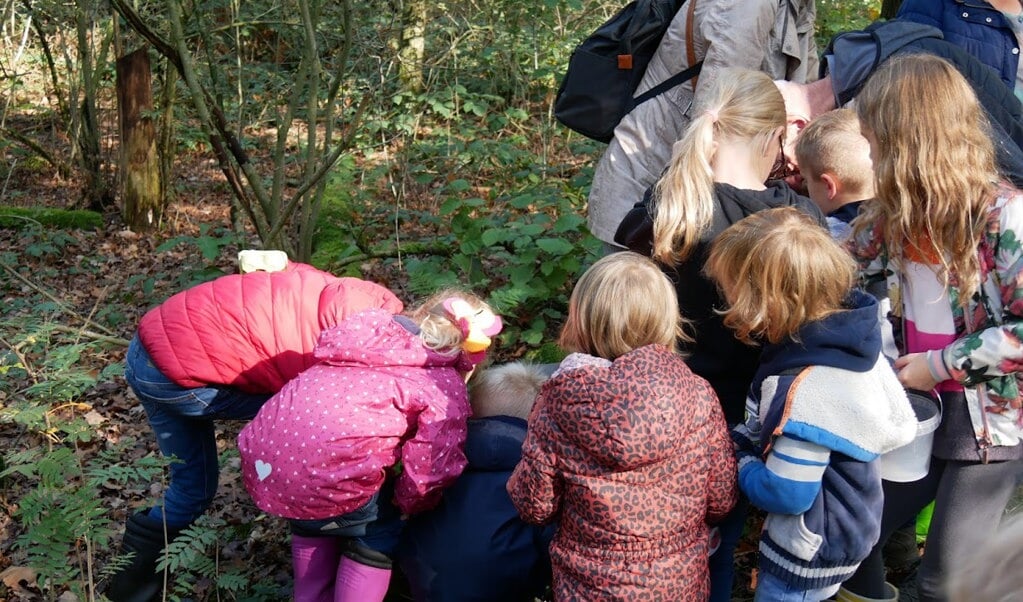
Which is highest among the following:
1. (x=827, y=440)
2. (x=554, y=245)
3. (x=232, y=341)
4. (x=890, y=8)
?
(x=890, y=8)

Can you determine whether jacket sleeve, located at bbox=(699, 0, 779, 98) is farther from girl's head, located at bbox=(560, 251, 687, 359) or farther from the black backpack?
girl's head, located at bbox=(560, 251, 687, 359)

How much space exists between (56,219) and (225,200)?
5.49 feet

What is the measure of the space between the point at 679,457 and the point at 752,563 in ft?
4.32

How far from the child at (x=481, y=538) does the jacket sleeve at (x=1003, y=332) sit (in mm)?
1341

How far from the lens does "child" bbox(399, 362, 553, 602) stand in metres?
2.91

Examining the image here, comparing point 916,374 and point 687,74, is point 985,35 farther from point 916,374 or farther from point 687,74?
point 916,374

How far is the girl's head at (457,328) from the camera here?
2.99 meters

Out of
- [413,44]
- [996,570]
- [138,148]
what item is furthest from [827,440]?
[413,44]

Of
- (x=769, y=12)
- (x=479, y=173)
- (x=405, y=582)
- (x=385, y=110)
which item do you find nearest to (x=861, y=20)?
(x=479, y=173)

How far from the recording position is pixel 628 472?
234cm

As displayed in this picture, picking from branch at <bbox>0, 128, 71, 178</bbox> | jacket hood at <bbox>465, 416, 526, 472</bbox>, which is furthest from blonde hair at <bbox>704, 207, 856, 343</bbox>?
branch at <bbox>0, 128, 71, 178</bbox>

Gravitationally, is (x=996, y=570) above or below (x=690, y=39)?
below

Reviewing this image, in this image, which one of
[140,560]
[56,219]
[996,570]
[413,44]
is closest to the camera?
[996,570]

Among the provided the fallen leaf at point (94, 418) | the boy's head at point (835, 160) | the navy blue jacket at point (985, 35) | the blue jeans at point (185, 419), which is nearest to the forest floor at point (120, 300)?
the fallen leaf at point (94, 418)
